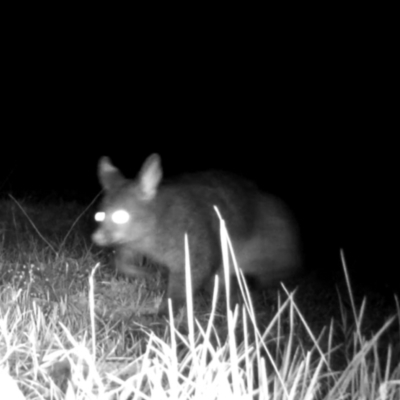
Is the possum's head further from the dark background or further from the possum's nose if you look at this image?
the dark background

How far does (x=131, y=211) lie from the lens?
477 centimetres

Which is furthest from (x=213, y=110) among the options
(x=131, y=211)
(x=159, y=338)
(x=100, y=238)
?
(x=159, y=338)

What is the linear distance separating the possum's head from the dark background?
2.91 meters

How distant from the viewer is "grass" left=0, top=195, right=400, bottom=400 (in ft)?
8.00

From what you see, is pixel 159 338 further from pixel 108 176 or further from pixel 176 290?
pixel 108 176

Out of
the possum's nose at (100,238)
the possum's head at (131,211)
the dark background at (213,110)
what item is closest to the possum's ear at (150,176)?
the possum's head at (131,211)

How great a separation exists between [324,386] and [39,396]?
1.31 metres

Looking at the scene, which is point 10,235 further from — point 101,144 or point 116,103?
point 116,103

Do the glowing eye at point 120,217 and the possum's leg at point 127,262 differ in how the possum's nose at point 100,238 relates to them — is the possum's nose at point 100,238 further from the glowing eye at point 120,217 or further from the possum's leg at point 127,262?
the possum's leg at point 127,262

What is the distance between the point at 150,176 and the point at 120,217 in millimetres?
318

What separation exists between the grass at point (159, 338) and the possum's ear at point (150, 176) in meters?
0.54

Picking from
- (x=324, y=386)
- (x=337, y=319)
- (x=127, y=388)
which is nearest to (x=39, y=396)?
(x=127, y=388)

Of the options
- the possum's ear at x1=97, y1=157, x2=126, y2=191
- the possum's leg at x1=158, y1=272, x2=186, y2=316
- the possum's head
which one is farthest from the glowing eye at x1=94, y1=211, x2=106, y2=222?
the possum's leg at x1=158, y1=272, x2=186, y2=316

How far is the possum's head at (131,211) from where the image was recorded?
4.73 metres
